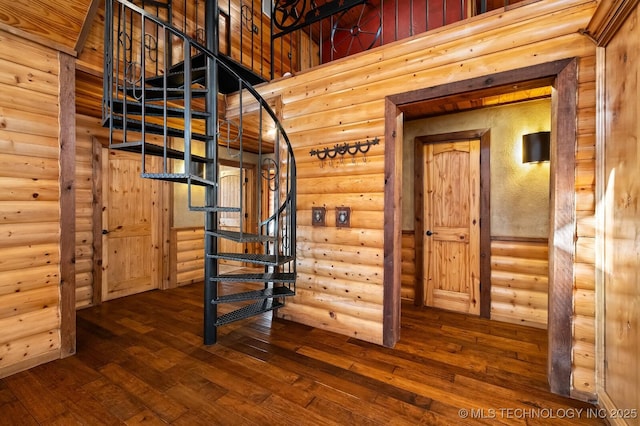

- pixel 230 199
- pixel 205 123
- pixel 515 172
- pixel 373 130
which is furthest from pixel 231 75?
pixel 230 199

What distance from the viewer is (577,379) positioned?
1.80 metres

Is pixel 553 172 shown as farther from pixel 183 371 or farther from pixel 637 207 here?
pixel 183 371

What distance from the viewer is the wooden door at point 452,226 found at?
3305 millimetres

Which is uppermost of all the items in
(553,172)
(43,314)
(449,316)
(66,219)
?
(553,172)

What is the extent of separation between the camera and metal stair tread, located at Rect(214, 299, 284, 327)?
2422mm

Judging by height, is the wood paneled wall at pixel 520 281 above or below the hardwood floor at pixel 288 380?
above

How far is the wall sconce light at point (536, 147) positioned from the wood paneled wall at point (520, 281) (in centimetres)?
88

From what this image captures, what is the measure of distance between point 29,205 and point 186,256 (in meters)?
2.54

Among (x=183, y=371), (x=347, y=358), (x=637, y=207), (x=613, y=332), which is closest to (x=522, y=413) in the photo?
(x=613, y=332)

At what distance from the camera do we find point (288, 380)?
198cm

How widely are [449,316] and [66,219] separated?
386cm

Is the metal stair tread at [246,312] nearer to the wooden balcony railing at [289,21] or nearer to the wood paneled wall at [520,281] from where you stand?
the wood paneled wall at [520,281]

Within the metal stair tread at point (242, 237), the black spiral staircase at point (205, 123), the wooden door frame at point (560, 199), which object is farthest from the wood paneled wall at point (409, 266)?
the metal stair tread at point (242, 237)

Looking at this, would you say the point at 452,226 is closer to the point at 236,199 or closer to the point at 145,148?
the point at 145,148
